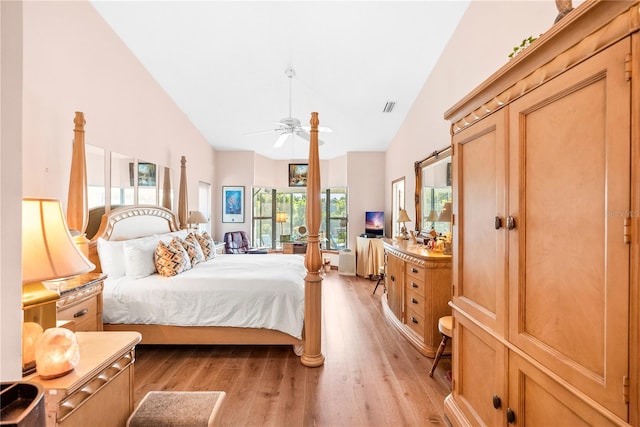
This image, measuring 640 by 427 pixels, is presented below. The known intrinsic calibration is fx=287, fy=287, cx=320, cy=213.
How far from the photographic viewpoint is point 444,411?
79.9 inches

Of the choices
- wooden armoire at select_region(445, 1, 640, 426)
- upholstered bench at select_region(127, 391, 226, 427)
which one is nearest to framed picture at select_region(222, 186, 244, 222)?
upholstered bench at select_region(127, 391, 226, 427)

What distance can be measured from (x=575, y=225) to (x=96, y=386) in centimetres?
198

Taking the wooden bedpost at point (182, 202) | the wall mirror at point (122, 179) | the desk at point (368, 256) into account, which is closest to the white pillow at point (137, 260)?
the wall mirror at point (122, 179)

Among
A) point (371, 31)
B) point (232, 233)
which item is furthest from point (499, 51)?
point (232, 233)

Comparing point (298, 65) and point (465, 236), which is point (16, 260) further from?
point (298, 65)

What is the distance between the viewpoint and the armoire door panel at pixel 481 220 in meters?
1.39

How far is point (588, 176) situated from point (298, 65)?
12.2ft

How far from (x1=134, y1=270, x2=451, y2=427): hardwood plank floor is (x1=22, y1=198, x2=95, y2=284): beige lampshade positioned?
119 centimetres

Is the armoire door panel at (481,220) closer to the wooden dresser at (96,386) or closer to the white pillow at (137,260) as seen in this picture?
the wooden dresser at (96,386)

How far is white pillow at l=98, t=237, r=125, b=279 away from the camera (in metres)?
3.04

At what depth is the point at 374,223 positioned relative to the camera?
6.71m

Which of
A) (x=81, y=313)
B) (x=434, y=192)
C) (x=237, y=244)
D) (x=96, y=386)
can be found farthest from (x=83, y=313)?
(x=237, y=244)

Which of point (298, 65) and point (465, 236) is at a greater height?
point (298, 65)

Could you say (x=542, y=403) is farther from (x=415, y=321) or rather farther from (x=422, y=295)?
(x=415, y=321)
